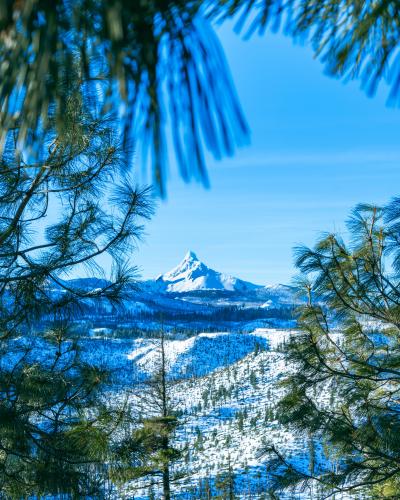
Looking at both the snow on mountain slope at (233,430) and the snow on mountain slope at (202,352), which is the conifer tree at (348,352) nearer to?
the snow on mountain slope at (233,430)

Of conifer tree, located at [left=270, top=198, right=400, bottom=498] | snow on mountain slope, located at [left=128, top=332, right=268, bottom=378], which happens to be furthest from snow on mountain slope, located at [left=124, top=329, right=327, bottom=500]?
conifer tree, located at [left=270, top=198, right=400, bottom=498]

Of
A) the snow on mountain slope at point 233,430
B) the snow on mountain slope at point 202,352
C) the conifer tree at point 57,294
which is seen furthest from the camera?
the snow on mountain slope at point 202,352

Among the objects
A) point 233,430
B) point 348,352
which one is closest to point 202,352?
point 233,430

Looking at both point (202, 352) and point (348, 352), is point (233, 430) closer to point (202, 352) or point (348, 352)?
point (202, 352)

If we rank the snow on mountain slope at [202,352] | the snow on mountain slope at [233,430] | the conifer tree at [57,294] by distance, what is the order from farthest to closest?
the snow on mountain slope at [202,352], the snow on mountain slope at [233,430], the conifer tree at [57,294]

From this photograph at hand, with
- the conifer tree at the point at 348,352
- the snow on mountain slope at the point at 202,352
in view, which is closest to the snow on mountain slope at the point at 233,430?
the snow on mountain slope at the point at 202,352

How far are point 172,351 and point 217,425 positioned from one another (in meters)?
55.7

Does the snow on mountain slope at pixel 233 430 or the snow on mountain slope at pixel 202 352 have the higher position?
the snow on mountain slope at pixel 202 352

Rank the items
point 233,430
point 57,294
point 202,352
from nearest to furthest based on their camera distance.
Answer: point 57,294 < point 233,430 < point 202,352

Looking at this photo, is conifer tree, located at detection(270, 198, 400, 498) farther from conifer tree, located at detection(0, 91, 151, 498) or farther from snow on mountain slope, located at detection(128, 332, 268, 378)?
snow on mountain slope, located at detection(128, 332, 268, 378)

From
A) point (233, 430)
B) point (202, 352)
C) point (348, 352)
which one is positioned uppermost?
point (202, 352)

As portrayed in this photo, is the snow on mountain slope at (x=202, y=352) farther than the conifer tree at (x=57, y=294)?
Yes

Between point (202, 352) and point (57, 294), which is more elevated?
point (202, 352)

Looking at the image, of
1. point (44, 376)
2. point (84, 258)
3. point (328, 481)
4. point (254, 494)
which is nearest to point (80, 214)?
point (84, 258)
